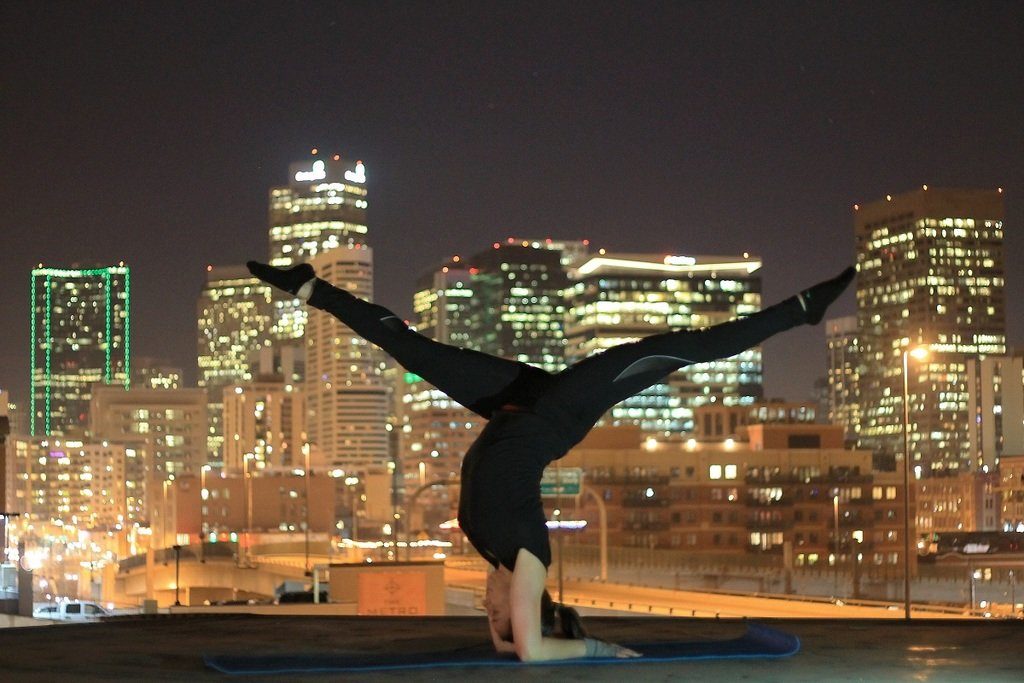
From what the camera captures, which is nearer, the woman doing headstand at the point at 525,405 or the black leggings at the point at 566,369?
the woman doing headstand at the point at 525,405

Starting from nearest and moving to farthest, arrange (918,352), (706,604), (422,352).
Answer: (422,352) < (918,352) < (706,604)

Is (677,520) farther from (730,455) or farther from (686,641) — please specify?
(686,641)

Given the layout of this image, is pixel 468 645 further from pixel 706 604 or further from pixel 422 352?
pixel 706 604

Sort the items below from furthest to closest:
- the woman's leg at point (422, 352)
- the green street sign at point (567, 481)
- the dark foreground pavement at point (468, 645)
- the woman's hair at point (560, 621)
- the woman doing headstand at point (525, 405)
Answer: the green street sign at point (567, 481)
the woman's leg at point (422, 352)
the woman's hair at point (560, 621)
the woman doing headstand at point (525, 405)
the dark foreground pavement at point (468, 645)

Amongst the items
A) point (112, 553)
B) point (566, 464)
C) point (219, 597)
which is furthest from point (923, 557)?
point (112, 553)

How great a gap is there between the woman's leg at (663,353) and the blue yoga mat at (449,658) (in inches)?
74.7

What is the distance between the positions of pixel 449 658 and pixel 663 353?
A: 2814 millimetres

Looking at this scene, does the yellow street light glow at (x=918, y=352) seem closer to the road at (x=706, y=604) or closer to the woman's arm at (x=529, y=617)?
the road at (x=706, y=604)

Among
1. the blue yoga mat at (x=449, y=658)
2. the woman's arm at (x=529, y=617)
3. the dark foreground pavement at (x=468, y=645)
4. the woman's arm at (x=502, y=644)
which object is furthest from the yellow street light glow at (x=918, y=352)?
the woman's arm at (x=529, y=617)

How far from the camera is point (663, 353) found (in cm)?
1313

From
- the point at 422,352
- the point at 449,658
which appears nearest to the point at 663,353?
the point at 422,352

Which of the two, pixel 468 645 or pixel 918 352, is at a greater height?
pixel 918 352

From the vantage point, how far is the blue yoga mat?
39.8 feet

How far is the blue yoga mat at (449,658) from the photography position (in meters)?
12.1
